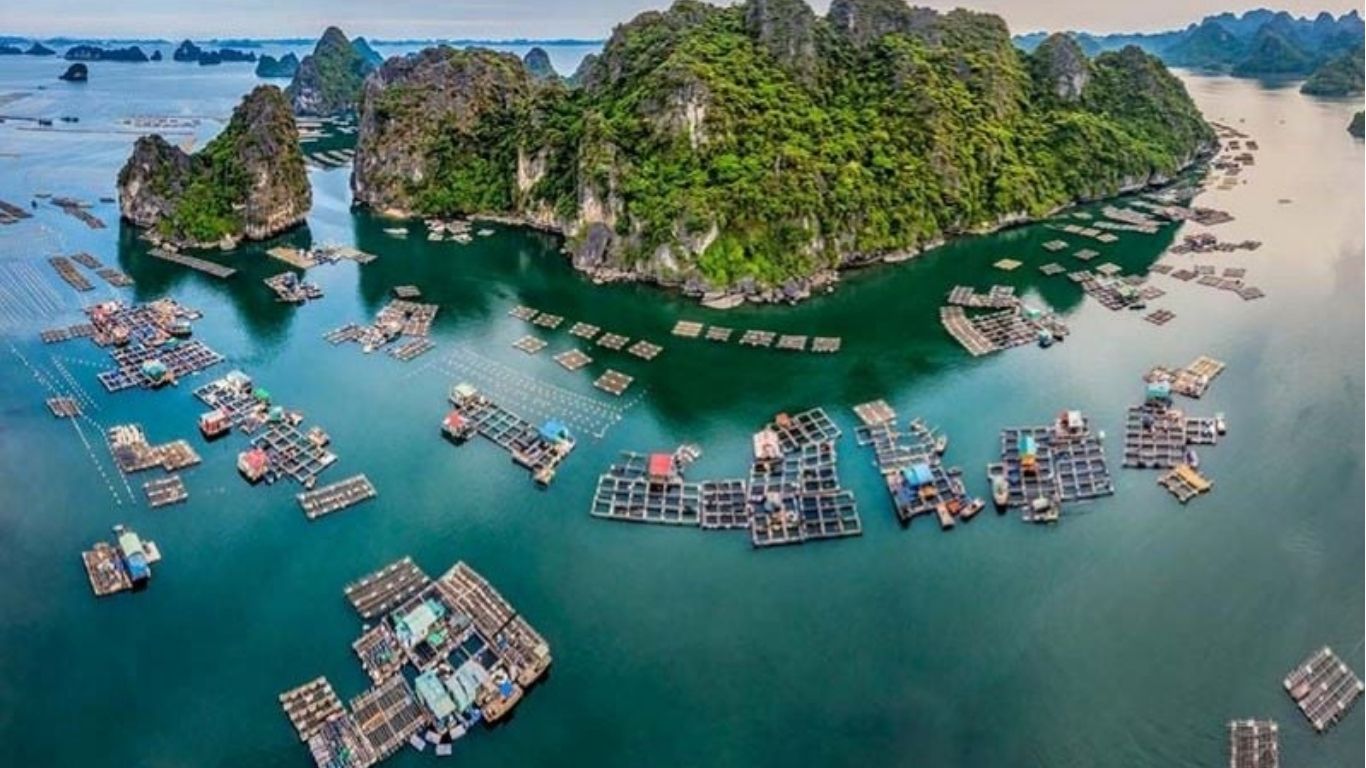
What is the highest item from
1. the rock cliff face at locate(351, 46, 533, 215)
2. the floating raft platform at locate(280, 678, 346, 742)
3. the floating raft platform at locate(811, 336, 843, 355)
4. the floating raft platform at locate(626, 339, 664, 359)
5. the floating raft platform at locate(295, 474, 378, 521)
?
the rock cliff face at locate(351, 46, 533, 215)

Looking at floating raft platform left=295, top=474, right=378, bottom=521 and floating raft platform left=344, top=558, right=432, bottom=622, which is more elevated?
floating raft platform left=295, top=474, right=378, bottom=521

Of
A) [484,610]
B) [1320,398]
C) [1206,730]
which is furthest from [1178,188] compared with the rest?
[484,610]

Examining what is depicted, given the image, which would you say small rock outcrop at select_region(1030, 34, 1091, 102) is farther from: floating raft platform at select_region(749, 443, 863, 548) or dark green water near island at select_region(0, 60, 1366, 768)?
floating raft platform at select_region(749, 443, 863, 548)

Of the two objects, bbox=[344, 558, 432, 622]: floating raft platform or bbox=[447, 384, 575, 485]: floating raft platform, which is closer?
bbox=[344, 558, 432, 622]: floating raft platform

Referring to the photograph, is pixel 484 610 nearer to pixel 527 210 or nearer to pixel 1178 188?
pixel 527 210

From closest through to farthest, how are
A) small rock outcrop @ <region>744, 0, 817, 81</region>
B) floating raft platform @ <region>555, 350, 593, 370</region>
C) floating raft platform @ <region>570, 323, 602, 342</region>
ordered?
1. floating raft platform @ <region>555, 350, 593, 370</region>
2. floating raft platform @ <region>570, 323, 602, 342</region>
3. small rock outcrop @ <region>744, 0, 817, 81</region>

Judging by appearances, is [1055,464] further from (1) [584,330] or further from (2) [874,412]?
(1) [584,330]

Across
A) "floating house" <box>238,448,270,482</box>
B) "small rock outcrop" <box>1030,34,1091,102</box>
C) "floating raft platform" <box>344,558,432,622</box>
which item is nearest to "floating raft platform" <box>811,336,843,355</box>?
"floating raft platform" <box>344,558,432,622</box>
